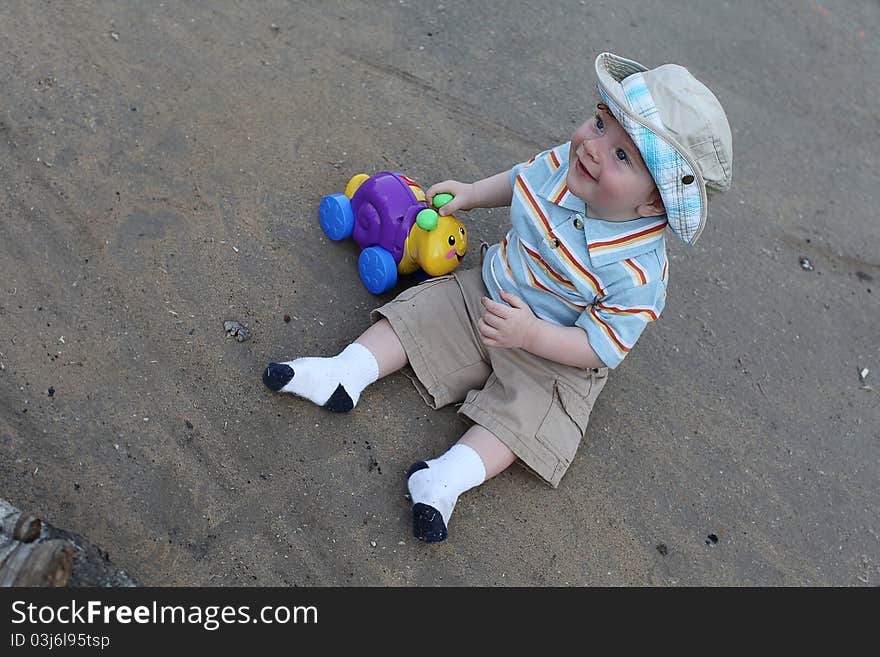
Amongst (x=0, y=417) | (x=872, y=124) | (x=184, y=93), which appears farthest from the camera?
(x=872, y=124)

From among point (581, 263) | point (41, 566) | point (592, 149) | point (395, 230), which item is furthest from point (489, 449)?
point (41, 566)

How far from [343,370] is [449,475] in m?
0.38

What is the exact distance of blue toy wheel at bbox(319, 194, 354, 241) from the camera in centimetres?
243

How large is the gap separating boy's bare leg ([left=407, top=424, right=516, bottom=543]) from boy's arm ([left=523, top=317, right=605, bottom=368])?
10.0 inches

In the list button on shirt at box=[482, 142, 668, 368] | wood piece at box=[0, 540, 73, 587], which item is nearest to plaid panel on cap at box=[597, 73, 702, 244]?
button on shirt at box=[482, 142, 668, 368]

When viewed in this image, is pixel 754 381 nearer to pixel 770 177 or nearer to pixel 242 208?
pixel 770 177

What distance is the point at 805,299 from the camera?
2908 millimetres

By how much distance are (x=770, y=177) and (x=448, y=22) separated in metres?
1.39

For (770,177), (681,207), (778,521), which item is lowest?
(778,521)

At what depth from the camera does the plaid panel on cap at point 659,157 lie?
1749 mm

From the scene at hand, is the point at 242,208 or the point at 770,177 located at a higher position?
the point at 242,208

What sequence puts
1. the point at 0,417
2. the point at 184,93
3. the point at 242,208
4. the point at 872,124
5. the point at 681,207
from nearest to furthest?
the point at 681,207 → the point at 0,417 → the point at 242,208 → the point at 184,93 → the point at 872,124

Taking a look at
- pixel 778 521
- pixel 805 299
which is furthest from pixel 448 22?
pixel 778 521
